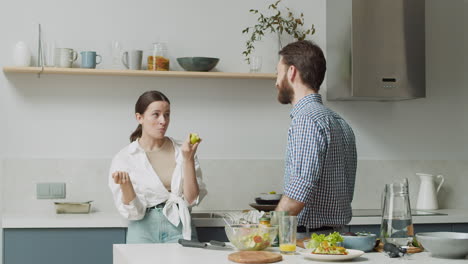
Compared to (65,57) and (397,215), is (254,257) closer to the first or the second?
(397,215)

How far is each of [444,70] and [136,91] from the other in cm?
205

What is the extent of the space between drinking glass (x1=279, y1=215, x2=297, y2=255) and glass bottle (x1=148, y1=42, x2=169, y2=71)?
197 centimetres

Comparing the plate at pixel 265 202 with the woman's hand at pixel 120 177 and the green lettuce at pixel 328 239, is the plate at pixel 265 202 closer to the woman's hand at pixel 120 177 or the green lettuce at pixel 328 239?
the woman's hand at pixel 120 177

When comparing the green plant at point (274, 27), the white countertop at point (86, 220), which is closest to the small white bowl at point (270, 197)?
the white countertop at point (86, 220)

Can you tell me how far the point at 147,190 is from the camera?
11.7 feet

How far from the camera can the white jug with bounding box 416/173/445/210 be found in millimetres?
4465

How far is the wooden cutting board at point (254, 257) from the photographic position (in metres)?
2.16

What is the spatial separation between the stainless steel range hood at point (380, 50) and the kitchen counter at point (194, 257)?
189 centimetres

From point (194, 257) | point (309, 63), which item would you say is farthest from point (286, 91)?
point (194, 257)

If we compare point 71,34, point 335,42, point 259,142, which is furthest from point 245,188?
point 71,34

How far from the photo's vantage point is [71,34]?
418cm

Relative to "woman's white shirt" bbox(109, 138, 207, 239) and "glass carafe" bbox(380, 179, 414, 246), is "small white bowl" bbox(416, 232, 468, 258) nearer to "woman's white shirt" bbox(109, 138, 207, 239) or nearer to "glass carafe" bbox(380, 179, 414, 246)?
"glass carafe" bbox(380, 179, 414, 246)

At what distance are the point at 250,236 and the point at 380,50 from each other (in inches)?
83.1

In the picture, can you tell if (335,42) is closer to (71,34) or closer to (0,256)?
(71,34)
